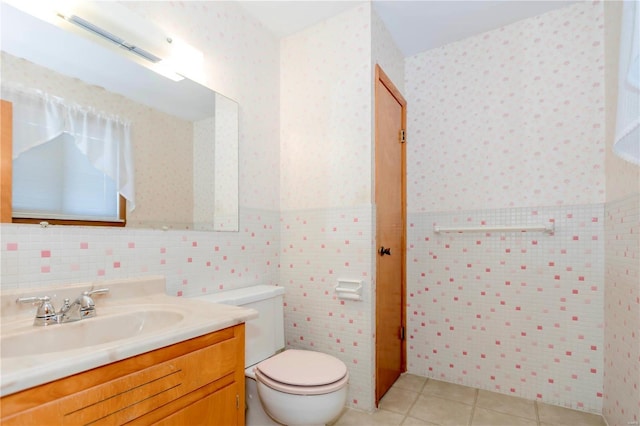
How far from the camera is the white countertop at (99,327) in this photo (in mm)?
692

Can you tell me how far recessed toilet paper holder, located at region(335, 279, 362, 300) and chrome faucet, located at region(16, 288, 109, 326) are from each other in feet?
4.05

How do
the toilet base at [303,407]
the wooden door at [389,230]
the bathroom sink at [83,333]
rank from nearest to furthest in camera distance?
the bathroom sink at [83,333]
the toilet base at [303,407]
the wooden door at [389,230]

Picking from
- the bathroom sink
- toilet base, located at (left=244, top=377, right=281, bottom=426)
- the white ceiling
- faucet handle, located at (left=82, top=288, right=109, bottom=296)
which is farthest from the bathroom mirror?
toilet base, located at (left=244, top=377, right=281, bottom=426)

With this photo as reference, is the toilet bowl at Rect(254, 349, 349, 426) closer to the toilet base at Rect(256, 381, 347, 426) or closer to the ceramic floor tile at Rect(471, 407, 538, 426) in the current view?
the toilet base at Rect(256, 381, 347, 426)

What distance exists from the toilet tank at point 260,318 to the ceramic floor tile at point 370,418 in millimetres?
526

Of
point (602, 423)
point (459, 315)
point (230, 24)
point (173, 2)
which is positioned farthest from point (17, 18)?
point (602, 423)

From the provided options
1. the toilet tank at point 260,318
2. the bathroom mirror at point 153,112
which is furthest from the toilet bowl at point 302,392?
the bathroom mirror at point 153,112

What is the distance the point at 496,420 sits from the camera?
72.4 inches

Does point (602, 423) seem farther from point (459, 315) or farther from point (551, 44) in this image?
point (551, 44)

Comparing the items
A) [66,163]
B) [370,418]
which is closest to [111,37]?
[66,163]

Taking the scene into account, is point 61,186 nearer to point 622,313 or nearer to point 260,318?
point 260,318

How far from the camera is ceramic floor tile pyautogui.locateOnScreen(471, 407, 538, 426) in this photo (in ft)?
5.92

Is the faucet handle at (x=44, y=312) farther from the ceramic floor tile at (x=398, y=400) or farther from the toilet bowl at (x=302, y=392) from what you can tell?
the ceramic floor tile at (x=398, y=400)

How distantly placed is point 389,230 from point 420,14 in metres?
1.38
